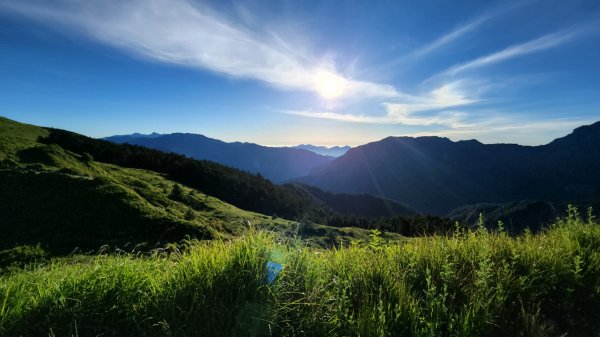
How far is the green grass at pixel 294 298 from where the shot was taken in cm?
393

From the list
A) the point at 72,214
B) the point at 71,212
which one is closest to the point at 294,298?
the point at 72,214

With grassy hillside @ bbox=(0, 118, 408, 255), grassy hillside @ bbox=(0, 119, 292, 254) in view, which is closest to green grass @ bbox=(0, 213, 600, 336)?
grassy hillside @ bbox=(0, 118, 408, 255)

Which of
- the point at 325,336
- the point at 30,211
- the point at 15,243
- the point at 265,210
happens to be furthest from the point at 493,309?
the point at 265,210

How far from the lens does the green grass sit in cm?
393

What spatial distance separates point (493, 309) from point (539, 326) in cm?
54

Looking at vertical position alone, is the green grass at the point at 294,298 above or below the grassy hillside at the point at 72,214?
above

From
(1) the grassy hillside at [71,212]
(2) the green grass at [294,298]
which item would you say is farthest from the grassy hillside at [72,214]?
(2) the green grass at [294,298]

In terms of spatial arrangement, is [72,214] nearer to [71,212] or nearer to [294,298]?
[71,212]

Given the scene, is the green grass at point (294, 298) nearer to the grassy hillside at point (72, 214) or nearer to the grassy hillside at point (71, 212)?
the grassy hillside at point (71, 212)

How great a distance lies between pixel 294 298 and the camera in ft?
14.5

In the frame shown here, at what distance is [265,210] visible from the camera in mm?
67312

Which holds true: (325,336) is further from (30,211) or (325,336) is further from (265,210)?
(265,210)

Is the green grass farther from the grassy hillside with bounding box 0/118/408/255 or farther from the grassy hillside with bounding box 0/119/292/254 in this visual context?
the grassy hillside with bounding box 0/119/292/254

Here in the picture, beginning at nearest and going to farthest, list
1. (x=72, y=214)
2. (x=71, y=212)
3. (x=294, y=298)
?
1. (x=294, y=298)
2. (x=72, y=214)
3. (x=71, y=212)
